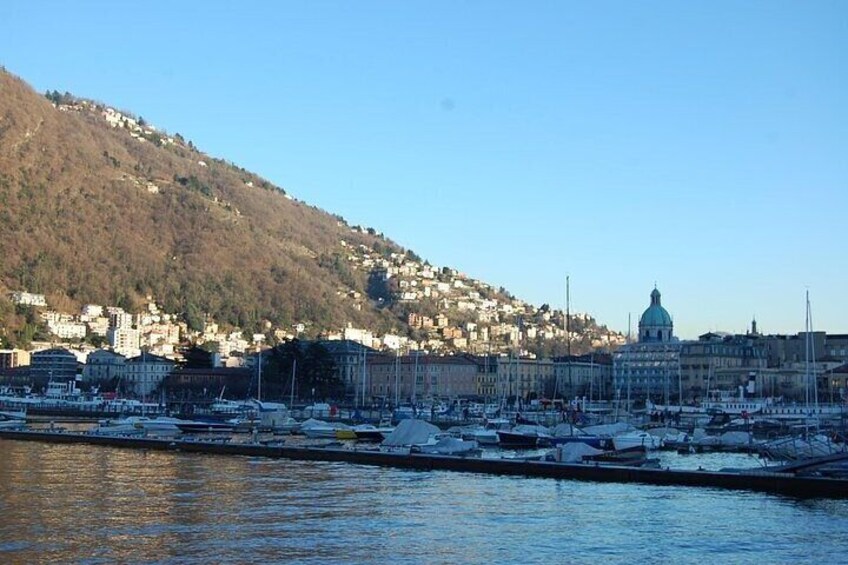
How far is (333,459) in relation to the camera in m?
57.4

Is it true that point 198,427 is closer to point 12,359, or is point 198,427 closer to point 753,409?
point 753,409

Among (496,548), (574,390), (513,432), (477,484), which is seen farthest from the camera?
(574,390)

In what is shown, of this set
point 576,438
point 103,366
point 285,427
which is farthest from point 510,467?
point 103,366

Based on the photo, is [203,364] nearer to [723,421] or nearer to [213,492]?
[723,421]

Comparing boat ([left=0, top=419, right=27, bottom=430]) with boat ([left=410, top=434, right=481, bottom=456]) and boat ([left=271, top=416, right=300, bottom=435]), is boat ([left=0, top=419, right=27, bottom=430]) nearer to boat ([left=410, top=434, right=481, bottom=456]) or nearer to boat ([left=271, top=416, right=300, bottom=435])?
boat ([left=271, top=416, right=300, bottom=435])

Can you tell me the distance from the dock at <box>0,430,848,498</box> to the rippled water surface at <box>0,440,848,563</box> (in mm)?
1239

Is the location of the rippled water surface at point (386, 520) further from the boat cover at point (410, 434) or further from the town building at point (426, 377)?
the town building at point (426, 377)

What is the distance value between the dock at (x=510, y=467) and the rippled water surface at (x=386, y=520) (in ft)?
4.06

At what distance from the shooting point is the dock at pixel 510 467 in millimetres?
42781

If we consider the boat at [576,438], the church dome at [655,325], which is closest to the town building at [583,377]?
the church dome at [655,325]

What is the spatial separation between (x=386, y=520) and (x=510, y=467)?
53.8 ft

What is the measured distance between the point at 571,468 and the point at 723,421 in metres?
53.4

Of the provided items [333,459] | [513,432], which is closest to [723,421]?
[513,432]

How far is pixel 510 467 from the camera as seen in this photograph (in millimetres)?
50781
